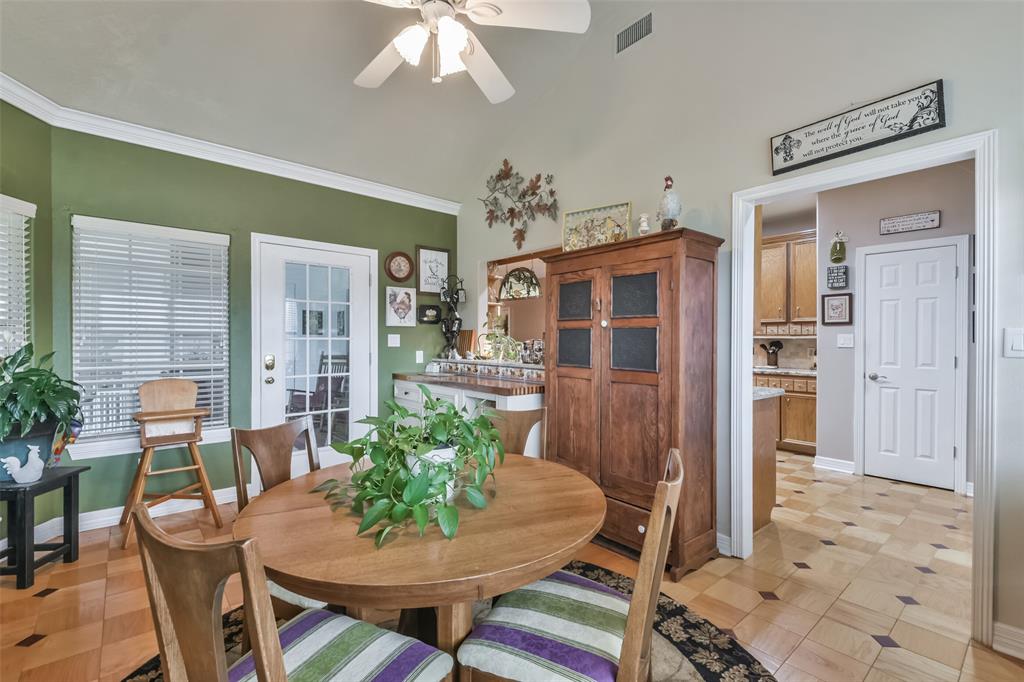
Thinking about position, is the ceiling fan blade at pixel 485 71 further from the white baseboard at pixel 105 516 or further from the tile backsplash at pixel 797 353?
the tile backsplash at pixel 797 353

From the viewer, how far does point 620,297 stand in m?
2.63

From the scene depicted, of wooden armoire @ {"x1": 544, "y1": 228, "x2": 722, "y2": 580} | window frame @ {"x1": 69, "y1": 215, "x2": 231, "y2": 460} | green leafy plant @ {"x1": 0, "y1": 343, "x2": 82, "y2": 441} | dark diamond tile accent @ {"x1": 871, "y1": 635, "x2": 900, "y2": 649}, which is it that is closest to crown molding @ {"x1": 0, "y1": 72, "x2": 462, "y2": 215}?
window frame @ {"x1": 69, "y1": 215, "x2": 231, "y2": 460}

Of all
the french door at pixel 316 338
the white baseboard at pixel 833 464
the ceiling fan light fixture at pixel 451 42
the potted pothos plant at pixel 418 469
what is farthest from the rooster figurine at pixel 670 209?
the white baseboard at pixel 833 464

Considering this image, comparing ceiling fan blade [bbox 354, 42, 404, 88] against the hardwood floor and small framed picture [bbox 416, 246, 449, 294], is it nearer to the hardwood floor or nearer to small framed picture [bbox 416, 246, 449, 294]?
small framed picture [bbox 416, 246, 449, 294]

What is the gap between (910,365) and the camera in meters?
3.91

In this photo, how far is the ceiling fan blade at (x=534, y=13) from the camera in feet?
6.01

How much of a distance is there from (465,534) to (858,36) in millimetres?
2845

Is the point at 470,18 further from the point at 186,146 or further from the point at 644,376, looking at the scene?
the point at 186,146

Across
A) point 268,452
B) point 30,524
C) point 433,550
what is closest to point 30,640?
point 30,524

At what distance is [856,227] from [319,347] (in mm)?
5087

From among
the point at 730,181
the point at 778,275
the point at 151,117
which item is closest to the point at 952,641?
the point at 730,181

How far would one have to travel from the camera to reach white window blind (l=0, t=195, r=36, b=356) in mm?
2545

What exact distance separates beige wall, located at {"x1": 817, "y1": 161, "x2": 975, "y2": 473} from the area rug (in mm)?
3250

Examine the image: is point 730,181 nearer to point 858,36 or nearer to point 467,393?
point 858,36
